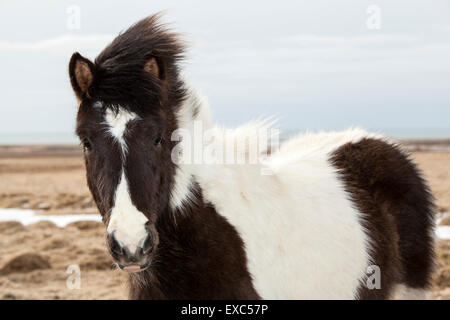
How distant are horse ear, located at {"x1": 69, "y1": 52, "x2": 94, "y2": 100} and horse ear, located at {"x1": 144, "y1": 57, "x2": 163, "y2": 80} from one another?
1.25 ft

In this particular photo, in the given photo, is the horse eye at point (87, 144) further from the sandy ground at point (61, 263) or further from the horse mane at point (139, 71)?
the sandy ground at point (61, 263)

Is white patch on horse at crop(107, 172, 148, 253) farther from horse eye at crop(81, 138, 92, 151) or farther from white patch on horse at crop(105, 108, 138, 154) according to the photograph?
horse eye at crop(81, 138, 92, 151)

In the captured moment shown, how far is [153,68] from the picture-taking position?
126 inches

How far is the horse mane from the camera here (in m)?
3.03

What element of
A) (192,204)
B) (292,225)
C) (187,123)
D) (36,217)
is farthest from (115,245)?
(36,217)

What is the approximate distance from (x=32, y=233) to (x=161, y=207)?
1031cm

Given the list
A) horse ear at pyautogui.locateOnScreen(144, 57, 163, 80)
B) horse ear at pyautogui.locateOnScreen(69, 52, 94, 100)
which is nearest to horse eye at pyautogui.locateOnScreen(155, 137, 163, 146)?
horse ear at pyautogui.locateOnScreen(144, 57, 163, 80)

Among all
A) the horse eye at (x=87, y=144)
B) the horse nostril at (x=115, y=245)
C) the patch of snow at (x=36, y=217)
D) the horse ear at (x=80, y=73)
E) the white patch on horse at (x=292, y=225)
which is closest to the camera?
the horse nostril at (x=115, y=245)

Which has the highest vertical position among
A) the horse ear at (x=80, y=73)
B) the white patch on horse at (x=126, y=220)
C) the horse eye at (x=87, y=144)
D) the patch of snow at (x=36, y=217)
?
the horse ear at (x=80, y=73)

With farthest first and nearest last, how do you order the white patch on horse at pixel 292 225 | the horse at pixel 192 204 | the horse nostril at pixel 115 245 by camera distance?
1. the white patch on horse at pixel 292 225
2. the horse at pixel 192 204
3. the horse nostril at pixel 115 245

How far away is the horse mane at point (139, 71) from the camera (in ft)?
9.95

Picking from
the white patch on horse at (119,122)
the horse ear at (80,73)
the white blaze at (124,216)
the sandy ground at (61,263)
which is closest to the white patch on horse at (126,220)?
the white blaze at (124,216)
